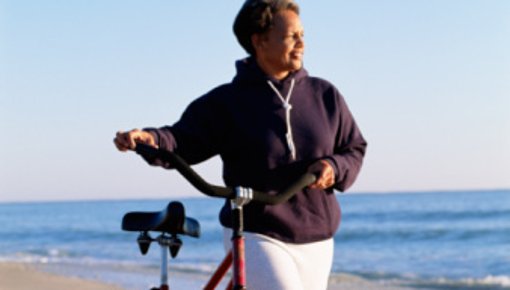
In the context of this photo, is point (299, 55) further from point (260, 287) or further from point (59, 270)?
point (59, 270)

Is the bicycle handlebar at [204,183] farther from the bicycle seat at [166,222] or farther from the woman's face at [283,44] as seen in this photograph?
the woman's face at [283,44]

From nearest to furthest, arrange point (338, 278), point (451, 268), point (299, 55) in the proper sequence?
point (299, 55), point (338, 278), point (451, 268)

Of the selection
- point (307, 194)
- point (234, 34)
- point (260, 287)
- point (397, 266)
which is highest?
point (234, 34)

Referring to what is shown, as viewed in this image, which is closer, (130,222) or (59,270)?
(130,222)

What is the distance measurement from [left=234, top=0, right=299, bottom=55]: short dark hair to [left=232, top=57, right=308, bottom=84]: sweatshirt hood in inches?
3.6

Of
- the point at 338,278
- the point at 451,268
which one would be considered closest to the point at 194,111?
the point at 338,278

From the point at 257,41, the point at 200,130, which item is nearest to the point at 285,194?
the point at 200,130

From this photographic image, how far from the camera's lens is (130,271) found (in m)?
15.2

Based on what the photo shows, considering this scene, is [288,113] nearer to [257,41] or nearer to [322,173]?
[257,41]

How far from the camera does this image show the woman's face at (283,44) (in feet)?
12.4

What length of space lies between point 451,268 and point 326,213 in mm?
13970

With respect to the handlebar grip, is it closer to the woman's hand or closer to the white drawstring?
the woman's hand

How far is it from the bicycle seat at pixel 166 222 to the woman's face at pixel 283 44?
2.02 feet

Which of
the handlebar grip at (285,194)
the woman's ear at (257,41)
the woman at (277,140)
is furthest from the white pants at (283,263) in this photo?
the woman's ear at (257,41)
